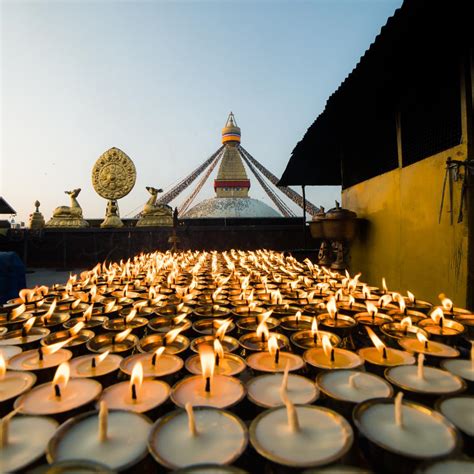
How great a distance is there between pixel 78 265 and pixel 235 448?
12103 millimetres

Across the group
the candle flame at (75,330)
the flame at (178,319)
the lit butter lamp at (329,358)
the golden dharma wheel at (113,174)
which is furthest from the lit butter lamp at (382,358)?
the golden dharma wheel at (113,174)

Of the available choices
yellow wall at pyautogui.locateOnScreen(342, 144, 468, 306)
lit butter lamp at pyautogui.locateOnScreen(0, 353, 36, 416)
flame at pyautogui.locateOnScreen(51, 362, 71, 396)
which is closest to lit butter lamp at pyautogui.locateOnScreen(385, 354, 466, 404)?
flame at pyautogui.locateOnScreen(51, 362, 71, 396)

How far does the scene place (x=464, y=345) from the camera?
67.8 inches

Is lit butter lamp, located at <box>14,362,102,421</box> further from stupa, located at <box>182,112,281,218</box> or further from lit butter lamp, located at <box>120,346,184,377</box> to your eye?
stupa, located at <box>182,112,281,218</box>

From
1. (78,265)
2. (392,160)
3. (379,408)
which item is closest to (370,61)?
(392,160)

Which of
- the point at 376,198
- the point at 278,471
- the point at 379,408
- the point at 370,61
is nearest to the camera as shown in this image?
the point at 278,471

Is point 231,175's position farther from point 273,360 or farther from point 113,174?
point 273,360

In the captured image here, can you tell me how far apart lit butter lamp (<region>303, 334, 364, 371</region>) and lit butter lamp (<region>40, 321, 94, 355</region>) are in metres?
1.21

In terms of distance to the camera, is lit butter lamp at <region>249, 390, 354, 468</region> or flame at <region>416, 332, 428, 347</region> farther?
flame at <region>416, 332, 428, 347</region>

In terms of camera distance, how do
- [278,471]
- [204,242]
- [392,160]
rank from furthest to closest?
1. [204,242]
2. [392,160]
3. [278,471]

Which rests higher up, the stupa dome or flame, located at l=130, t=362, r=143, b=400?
the stupa dome

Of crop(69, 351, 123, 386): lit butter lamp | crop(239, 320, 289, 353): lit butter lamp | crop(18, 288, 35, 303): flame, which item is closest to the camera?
crop(69, 351, 123, 386): lit butter lamp

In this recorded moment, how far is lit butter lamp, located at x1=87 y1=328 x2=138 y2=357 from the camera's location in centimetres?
160

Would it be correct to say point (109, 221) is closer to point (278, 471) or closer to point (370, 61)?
point (370, 61)
